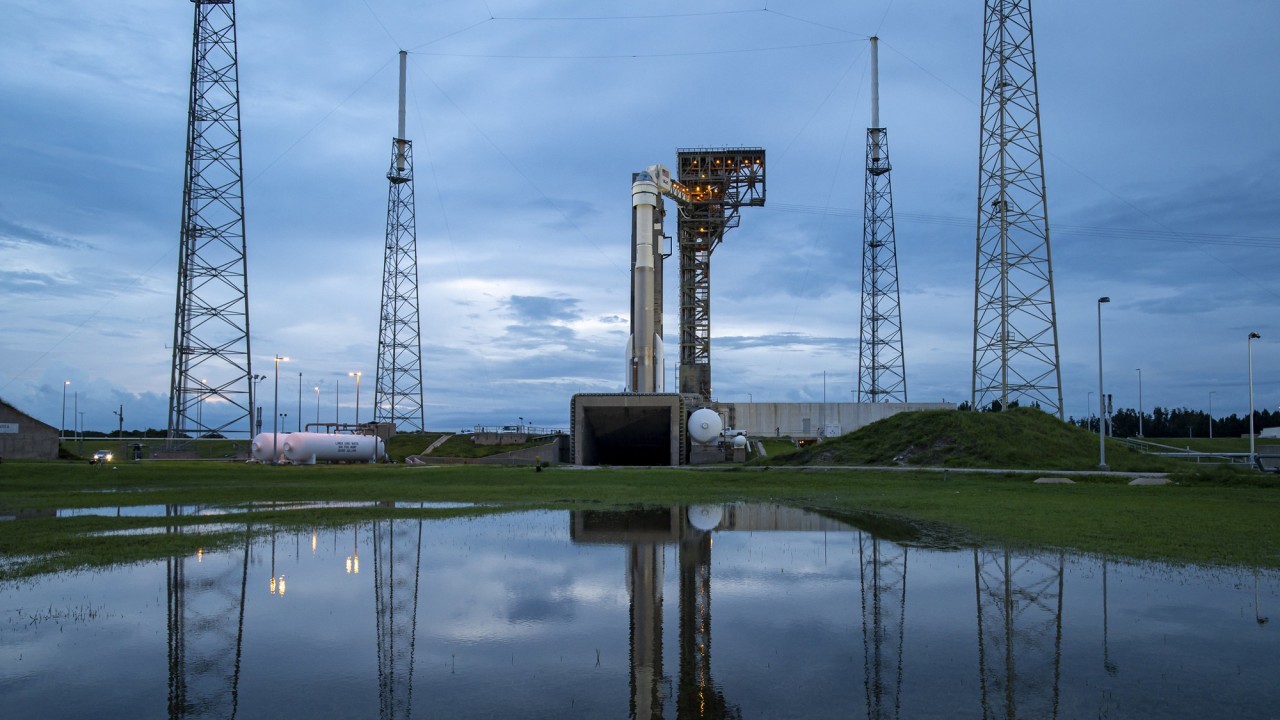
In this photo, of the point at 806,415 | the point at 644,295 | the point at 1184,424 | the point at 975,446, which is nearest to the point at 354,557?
the point at 975,446

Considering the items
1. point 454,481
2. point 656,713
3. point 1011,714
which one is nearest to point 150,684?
point 656,713

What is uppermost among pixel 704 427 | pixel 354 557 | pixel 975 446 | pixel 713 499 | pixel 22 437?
pixel 704 427

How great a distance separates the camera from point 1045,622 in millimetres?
11117

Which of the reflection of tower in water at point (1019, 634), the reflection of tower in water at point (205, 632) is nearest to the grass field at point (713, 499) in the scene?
the reflection of tower in water at point (205, 632)

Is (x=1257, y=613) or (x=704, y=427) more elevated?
(x=704, y=427)

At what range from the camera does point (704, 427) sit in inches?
2478

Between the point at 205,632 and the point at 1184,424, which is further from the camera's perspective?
the point at 1184,424

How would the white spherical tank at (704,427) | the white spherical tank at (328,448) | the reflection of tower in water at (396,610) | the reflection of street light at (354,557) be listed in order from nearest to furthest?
the reflection of tower in water at (396,610)
the reflection of street light at (354,557)
the white spherical tank at (328,448)
the white spherical tank at (704,427)

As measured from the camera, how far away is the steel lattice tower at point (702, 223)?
8256cm

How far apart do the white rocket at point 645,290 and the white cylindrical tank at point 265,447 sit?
96.1 feet

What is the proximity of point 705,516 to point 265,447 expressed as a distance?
47.1 meters

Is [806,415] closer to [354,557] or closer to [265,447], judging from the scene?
[265,447]

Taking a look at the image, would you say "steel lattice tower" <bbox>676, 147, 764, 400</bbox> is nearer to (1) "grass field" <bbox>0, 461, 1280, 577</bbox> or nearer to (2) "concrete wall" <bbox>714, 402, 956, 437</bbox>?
(2) "concrete wall" <bbox>714, 402, 956, 437</bbox>

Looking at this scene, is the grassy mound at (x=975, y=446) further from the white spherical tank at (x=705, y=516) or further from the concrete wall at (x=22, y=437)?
the concrete wall at (x=22, y=437)
